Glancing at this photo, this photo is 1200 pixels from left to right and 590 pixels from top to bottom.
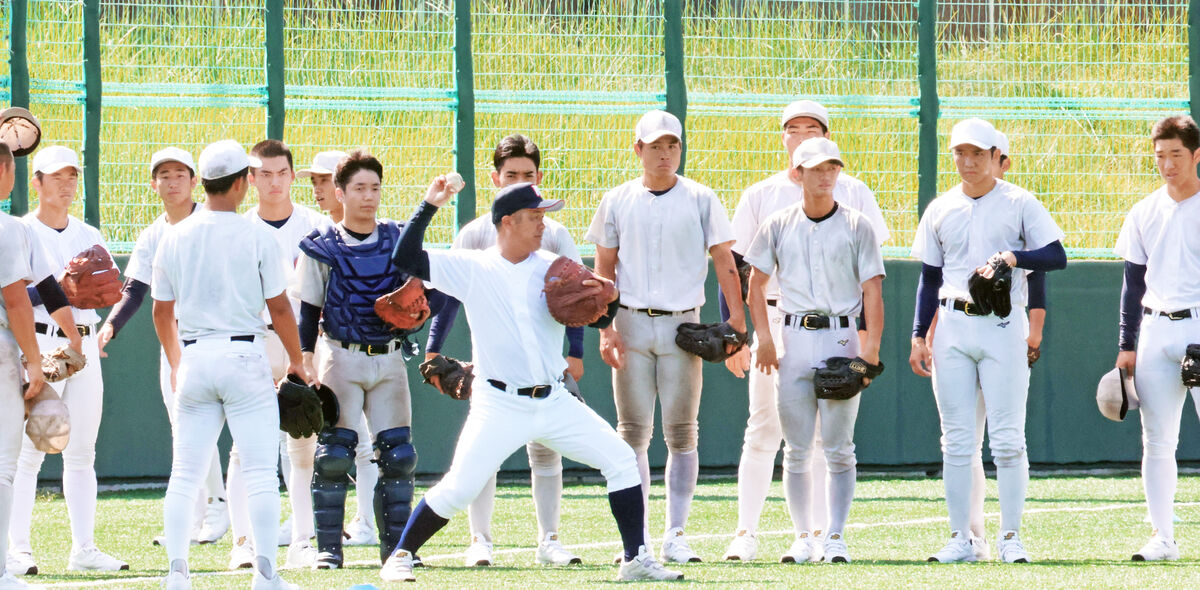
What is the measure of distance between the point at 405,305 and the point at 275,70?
4.72 m

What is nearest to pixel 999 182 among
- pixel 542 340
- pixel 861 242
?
pixel 861 242

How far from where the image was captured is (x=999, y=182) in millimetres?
7555

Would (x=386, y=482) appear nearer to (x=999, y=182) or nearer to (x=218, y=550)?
(x=218, y=550)

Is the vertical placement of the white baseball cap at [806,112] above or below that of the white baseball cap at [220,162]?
above

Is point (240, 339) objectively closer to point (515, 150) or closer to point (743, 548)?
point (515, 150)

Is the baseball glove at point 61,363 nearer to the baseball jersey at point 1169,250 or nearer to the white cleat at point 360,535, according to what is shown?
the white cleat at point 360,535

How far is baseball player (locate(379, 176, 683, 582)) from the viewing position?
21.2ft

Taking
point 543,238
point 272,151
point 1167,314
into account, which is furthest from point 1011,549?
point 272,151

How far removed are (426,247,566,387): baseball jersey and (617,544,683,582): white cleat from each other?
81 cm

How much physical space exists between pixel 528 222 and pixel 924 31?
589 centimetres

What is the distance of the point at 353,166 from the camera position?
7172mm

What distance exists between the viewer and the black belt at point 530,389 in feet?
21.2

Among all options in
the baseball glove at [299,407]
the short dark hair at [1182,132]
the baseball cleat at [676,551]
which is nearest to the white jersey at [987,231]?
the short dark hair at [1182,132]

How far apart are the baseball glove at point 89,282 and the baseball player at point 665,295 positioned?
2297 millimetres
